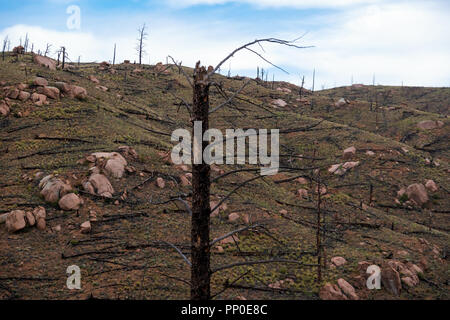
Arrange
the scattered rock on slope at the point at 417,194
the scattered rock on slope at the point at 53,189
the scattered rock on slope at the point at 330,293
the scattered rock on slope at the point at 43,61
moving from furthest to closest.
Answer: the scattered rock on slope at the point at 43,61 < the scattered rock on slope at the point at 417,194 < the scattered rock on slope at the point at 53,189 < the scattered rock on slope at the point at 330,293

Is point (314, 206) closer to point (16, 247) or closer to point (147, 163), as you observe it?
point (147, 163)

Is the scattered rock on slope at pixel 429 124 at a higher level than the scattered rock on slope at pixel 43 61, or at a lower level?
lower

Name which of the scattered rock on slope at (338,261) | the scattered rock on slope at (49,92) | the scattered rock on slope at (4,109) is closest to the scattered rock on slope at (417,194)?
the scattered rock on slope at (338,261)

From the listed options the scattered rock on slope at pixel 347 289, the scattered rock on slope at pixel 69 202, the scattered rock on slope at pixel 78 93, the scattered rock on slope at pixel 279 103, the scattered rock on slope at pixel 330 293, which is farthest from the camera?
the scattered rock on slope at pixel 279 103

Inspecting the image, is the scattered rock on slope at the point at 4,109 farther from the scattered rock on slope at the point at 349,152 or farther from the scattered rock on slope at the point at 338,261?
the scattered rock on slope at the point at 349,152

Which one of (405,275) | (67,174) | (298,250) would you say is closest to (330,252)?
(298,250)

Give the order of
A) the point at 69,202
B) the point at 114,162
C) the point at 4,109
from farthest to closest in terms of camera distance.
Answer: the point at 4,109 → the point at 114,162 → the point at 69,202

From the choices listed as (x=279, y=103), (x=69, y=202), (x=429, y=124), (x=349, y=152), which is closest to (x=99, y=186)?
(x=69, y=202)

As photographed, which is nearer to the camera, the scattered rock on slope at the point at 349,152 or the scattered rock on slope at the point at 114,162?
the scattered rock on slope at the point at 114,162

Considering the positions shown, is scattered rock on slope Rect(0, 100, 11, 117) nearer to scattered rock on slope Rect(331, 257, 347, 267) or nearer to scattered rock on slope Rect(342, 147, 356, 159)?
scattered rock on slope Rect(331, 257, 347, 267)

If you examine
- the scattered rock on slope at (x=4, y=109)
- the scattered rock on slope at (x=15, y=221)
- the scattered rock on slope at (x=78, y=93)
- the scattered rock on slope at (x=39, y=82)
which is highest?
the scattered rock on slope at (x=39, y=82)

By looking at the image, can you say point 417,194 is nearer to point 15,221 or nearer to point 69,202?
point 69,202

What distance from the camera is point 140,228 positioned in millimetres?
13789
